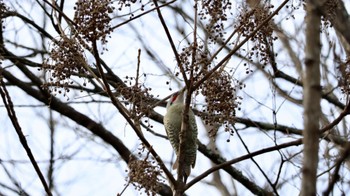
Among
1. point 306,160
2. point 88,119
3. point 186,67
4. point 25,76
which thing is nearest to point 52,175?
point 88,119

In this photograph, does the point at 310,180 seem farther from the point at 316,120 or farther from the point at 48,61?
the point at 48,61

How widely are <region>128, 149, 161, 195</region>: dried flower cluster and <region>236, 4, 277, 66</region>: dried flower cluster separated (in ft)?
2.91

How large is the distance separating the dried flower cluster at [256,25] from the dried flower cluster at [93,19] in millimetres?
748

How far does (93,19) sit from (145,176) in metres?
0.83

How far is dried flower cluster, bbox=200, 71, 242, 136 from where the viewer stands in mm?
3373

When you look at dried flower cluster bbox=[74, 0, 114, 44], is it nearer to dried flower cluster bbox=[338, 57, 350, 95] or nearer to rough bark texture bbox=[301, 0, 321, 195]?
dried flower cluster bbox=[338, 57, 350, 95]

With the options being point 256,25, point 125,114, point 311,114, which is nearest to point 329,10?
point 256,25

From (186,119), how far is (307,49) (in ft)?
7.37

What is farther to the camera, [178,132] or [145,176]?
[178,132]

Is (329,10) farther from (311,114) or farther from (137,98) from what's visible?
(311,114)

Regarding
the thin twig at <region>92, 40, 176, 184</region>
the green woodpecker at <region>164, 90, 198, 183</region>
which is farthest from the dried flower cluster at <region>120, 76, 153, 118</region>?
the green woodpecker at <region>164, 90, 198, 183</region>

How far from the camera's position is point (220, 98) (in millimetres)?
3375

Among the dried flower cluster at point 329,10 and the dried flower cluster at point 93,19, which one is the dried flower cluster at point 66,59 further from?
the dried flower cluster at point 329,10

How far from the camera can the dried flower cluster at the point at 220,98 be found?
3373 mm
